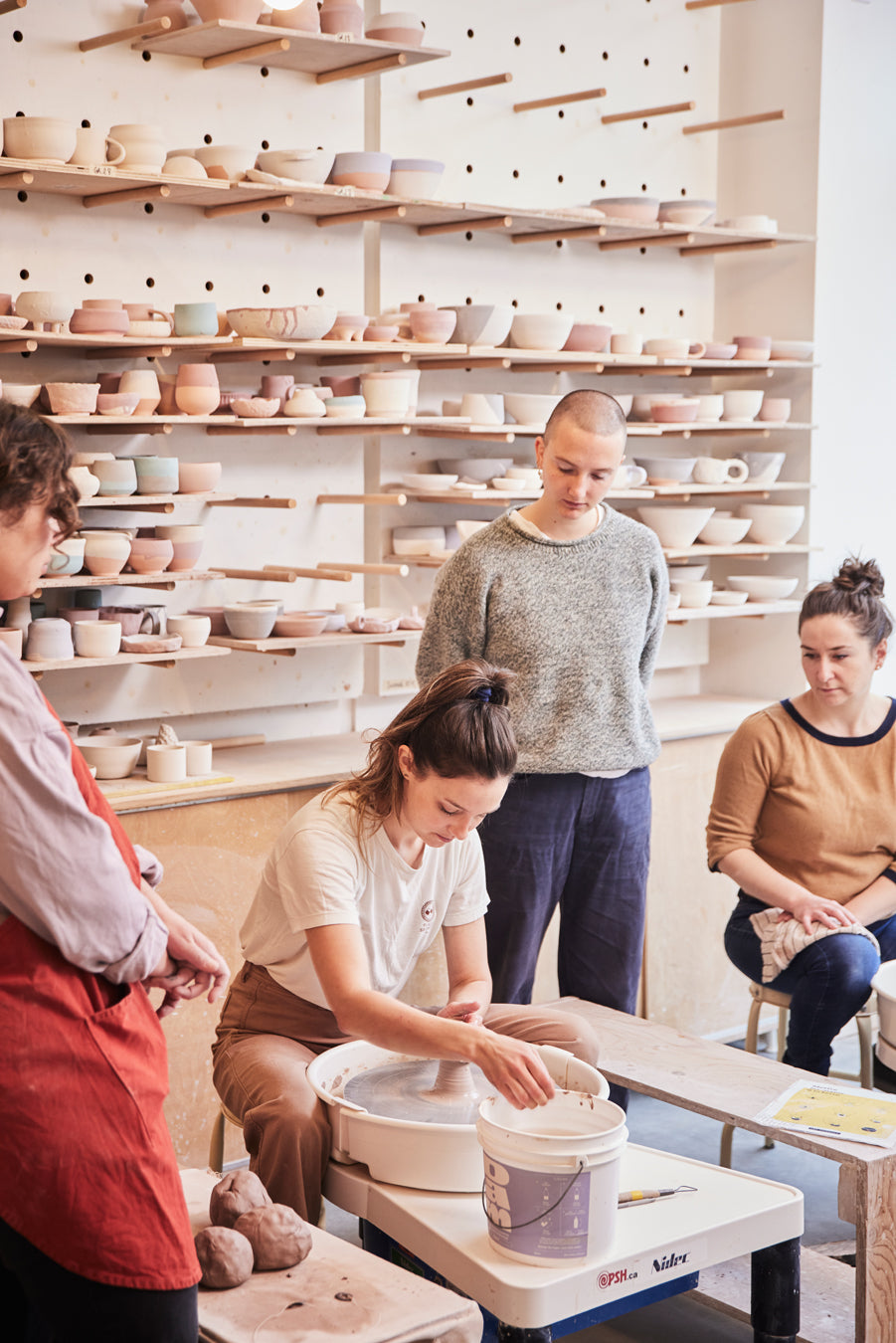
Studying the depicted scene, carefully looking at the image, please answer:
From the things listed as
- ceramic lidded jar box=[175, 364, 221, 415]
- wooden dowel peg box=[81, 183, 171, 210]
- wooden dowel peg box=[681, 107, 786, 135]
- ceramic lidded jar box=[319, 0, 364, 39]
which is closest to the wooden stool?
ceramic lidded jar box=[175, 364, 221, 415]

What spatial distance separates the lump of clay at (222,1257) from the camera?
62.9 inches

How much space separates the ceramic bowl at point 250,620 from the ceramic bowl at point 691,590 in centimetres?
126

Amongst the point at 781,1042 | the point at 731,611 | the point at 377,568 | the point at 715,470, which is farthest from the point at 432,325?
the point at 781,1042

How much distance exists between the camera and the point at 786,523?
13.6 feet

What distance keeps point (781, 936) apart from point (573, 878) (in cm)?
41

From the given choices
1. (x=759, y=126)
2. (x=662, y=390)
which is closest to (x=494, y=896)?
(x=662, y=390)

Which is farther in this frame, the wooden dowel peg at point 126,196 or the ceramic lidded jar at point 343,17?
the ceramic lidded jar at point 343,17

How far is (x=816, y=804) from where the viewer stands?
2928mm

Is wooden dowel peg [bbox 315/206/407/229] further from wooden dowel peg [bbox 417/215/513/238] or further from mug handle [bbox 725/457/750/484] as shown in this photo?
mug handle [bbox 725/457/750/484]

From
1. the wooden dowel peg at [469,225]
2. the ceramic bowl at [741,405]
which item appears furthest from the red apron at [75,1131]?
the ceramic bowl at [741,405]

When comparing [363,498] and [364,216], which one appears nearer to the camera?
[364,216]

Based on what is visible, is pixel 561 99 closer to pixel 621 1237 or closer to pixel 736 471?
pixel 736 471

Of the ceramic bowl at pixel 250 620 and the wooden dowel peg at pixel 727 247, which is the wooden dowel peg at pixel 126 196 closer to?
the ceramic bowl at pixel 250 620

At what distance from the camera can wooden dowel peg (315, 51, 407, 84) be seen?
3.21m
